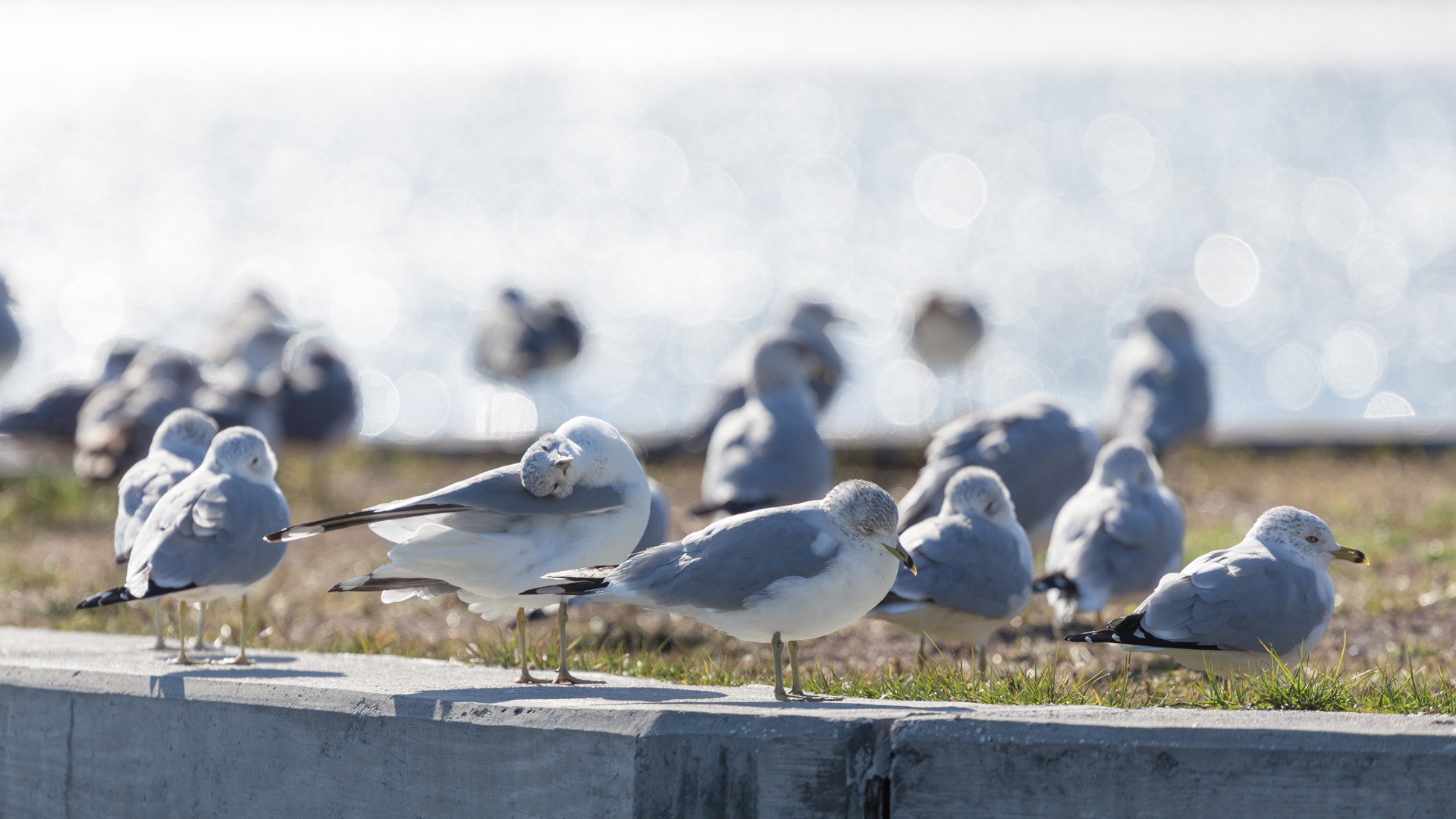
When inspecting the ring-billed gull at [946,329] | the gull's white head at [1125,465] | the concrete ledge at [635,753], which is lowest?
the concrete ledge at [635,753]

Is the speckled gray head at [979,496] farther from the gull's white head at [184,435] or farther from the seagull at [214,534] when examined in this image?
the gull's white head at [184,435]

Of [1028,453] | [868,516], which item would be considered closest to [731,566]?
[868,516]

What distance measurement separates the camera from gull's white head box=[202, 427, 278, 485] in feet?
16.9

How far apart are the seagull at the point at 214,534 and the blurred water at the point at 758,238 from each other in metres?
7.94

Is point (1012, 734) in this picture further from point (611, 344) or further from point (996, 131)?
point (996, 131)

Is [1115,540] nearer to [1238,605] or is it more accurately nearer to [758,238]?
[1238,605]

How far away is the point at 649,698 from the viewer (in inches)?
164

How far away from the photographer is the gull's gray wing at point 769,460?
7.30m

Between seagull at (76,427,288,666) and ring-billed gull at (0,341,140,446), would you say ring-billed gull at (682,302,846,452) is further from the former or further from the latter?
ring-billed gull at (0,341,140,446)

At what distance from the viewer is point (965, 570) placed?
5.55m

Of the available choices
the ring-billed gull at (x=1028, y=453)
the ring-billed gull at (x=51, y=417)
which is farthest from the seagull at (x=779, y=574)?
the ring-billed gull at (x=51, y=417)

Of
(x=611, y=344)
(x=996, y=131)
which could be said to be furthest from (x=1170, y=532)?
(x=996, y=131)

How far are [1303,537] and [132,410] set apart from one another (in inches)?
246

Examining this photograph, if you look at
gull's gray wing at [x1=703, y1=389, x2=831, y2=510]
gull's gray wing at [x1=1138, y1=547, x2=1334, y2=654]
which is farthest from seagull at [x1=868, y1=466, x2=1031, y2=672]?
gull's gray wing at [x1=703, y1=389, x2=831, y2=510]
